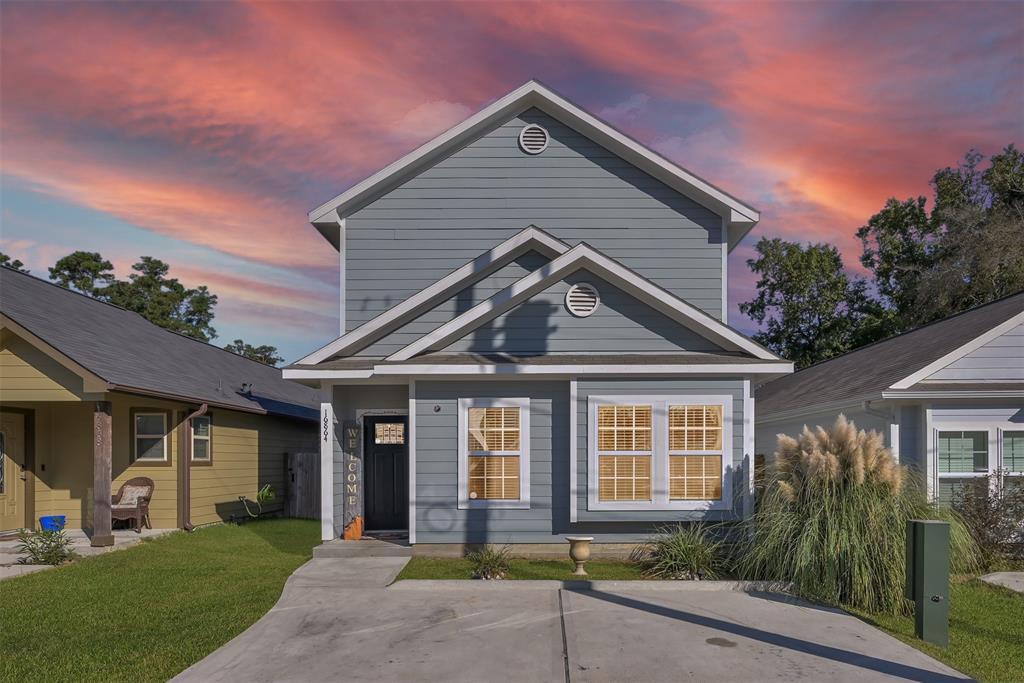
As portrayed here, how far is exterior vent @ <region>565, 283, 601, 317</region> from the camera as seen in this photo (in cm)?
1204

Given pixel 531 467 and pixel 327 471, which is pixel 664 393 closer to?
pixel 531 467

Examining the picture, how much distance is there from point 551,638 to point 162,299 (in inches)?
1877

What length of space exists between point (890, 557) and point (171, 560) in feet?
33.9

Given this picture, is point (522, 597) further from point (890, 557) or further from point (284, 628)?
point (890, 557)

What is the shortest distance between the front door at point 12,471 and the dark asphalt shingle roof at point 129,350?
221 cm

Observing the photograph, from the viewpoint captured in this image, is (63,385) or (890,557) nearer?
(890,557)

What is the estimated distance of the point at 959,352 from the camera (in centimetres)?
1327

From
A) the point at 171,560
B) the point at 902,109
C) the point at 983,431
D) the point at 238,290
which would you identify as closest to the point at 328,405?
the point at 171,560

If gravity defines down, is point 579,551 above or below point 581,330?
below

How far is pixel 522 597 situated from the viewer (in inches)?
375

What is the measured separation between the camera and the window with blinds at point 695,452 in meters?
11.7

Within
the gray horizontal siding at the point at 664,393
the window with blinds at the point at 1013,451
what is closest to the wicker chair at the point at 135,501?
the gray horizontal siding at the point at 664,393

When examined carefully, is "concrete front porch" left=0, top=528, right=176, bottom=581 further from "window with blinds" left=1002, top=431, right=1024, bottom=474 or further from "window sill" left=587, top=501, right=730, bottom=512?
"window with blinds" left=1002, top=431, right=1024, bottom=474

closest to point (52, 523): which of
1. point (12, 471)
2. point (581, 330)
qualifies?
point (12, 471)
